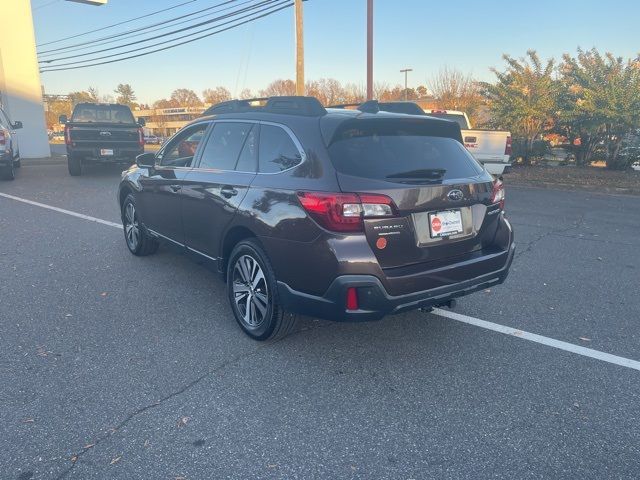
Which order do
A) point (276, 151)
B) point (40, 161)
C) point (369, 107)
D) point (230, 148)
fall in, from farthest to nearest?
point (40, 161) → point (230, 148) → point (369, 107) → point (276, 151)

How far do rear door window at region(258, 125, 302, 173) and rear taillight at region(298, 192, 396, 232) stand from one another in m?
0.48

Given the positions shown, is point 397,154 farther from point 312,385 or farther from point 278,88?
point 278,88

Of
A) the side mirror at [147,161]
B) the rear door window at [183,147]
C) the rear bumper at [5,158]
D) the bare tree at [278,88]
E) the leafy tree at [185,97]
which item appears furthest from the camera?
the leafy tree at [185,97]

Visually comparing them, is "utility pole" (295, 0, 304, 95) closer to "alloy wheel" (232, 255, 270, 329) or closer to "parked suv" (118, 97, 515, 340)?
"parked suv" (118, 97, 515, 340)

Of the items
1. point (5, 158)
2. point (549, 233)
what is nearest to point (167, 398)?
point (549, 233)

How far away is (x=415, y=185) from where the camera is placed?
3.28m

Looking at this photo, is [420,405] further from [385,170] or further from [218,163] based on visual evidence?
[218,163]

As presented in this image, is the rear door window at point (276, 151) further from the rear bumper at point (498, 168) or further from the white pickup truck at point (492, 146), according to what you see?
the rear bumper at point (498, 168)

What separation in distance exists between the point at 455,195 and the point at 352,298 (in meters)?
1.03

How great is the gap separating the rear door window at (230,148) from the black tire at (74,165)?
11.2m

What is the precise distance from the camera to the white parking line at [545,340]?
141 inches

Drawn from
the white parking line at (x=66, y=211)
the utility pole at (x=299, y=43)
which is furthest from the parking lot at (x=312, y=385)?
the utility pole at (x=299, y=43)

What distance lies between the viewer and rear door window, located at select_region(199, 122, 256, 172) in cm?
401

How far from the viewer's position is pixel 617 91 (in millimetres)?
14055
